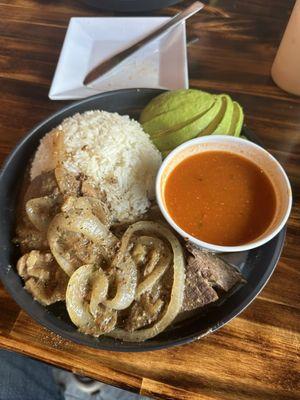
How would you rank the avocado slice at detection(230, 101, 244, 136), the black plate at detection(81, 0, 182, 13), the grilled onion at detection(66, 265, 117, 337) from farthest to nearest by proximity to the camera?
the black plate at detection(81, 0, 182, 13)
the avocado slice at detection(230, 101, 244, 136)
the grilled onion at detection(66, 265, 117, 337)

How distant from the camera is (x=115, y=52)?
201 centimetres

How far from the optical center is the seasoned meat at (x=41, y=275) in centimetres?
113

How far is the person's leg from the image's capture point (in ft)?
5.23

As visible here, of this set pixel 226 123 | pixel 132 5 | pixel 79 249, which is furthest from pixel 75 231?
pixel 132 5

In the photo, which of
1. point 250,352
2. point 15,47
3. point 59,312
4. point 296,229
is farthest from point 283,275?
point 15,47

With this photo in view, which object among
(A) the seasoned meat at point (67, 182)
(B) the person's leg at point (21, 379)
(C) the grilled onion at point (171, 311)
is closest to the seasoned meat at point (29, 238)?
(A) the seasoned meat at point (67, 182)

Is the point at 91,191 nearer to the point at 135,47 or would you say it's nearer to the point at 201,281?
the point at 201,281

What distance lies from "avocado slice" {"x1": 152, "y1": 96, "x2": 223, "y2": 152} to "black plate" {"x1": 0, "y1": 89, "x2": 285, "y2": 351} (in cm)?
16

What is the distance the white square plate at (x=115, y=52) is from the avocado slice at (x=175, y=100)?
0.25 metres

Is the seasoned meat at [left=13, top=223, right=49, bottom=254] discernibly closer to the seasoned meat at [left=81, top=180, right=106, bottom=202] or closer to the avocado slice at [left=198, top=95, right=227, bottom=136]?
the seasoned meat at [left=81, top=180, right=106, bottom=202]

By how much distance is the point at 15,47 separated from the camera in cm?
205

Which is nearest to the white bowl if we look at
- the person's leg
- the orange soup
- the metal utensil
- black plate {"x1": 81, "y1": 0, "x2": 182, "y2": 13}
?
the orange soup

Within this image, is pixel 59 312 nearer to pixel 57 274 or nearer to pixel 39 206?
pixel 57 274

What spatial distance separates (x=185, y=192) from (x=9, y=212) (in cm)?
60
